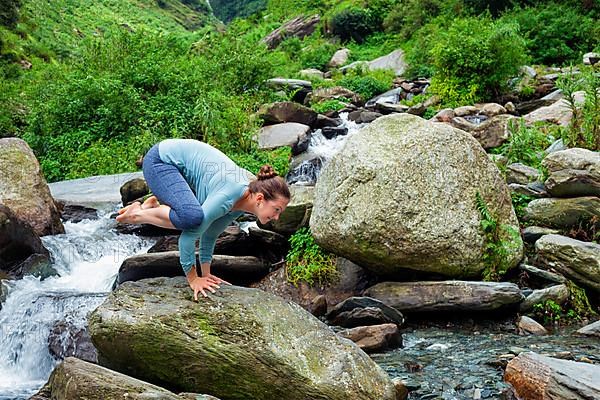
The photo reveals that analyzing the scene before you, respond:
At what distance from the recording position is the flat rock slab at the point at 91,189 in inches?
506

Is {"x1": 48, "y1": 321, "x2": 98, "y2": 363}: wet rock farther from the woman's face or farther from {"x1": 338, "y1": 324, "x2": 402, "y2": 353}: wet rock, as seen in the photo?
the woman's face

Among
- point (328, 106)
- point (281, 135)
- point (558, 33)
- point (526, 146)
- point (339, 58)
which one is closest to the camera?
point (526, 146)

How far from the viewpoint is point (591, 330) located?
6902 millimetres

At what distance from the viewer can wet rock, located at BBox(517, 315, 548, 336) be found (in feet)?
23.5

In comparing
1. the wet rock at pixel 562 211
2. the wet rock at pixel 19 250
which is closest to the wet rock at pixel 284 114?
the wet rock at pixel 19 250

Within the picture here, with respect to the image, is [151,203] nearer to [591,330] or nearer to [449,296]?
[449,296]

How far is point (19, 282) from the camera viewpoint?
918 cm

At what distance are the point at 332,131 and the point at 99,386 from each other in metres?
13.7

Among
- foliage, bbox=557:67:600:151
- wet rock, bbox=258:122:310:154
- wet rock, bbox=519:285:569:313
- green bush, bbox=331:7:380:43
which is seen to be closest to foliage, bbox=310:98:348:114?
wet rock, bbox=258:122:310:154

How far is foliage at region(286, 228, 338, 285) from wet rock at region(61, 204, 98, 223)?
4.63m

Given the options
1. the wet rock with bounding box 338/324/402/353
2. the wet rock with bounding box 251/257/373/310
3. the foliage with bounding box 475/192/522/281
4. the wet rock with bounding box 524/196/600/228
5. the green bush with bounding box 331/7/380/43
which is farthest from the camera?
the green bush with bounding box 331/7/380/43

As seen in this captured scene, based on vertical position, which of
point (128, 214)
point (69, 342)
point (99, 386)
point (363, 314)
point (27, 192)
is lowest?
point (69, 342)

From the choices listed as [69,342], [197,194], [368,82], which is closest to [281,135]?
[368,82]

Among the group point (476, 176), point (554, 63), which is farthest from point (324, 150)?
point (554, 63)
